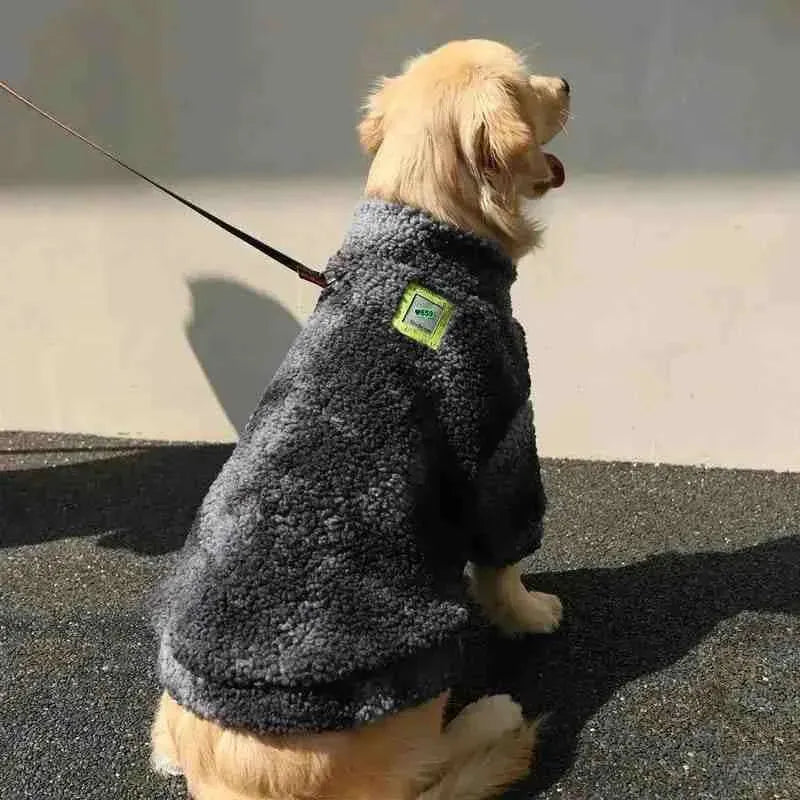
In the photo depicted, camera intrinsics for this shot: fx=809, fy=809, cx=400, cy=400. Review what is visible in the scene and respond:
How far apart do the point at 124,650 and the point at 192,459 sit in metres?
1.21

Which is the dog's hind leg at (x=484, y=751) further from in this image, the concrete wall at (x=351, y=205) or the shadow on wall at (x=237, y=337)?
the shadow on wall at (x=237, y=337)

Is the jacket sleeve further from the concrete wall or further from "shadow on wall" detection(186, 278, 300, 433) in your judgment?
"shadow on wall" detection(186, 278, 300, 433)

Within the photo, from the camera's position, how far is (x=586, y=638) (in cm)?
212

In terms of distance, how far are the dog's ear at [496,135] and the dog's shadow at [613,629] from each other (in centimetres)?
119

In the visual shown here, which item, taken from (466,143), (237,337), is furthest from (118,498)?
(466,143)

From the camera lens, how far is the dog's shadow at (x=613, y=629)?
1.91 meters

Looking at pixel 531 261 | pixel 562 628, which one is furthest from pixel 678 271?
pixel 562 628

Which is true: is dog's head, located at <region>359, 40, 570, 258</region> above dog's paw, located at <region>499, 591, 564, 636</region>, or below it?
above

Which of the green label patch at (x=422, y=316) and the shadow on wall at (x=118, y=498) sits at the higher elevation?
the green label patch at (x=422, y=316)

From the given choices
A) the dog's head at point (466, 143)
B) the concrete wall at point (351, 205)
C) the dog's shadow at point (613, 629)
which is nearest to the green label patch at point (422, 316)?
the dog's head at point (466, 143)

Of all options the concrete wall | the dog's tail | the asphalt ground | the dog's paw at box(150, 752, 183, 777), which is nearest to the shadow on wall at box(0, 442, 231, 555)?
the asphalt ground

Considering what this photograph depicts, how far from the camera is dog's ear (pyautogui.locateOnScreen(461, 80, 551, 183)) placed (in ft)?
5.38

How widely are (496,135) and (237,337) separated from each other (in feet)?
6.02

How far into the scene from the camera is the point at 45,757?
188 centimetres
